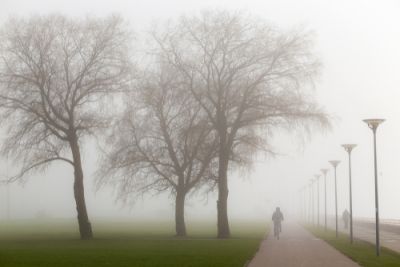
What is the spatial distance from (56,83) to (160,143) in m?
9.60

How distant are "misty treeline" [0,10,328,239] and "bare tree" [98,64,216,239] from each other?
11 centimetres

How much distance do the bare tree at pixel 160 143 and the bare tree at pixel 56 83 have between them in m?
2.53

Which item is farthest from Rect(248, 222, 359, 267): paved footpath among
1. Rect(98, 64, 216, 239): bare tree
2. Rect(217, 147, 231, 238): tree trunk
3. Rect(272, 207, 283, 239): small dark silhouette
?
Rect(98, 64, 216, 239): bare tree

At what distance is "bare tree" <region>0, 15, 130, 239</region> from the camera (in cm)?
3616

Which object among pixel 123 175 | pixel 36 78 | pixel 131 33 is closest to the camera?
pixel 36 78

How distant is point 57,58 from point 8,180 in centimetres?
747

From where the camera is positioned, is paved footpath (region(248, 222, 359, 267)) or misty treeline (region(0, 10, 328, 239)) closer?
paved footpath (region(248, 222, 359, 267))

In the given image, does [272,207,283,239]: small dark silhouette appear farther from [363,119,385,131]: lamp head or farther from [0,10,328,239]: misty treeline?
[363,119,385,131]: lamp head

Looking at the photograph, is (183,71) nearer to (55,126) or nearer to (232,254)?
(55,126)

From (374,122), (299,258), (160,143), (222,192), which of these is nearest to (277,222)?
(222,192)

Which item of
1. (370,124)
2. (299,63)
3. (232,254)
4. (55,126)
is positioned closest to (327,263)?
(232,254)

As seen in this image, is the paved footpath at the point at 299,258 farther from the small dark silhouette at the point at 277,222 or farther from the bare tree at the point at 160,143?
the bare tree at the point at 160,143

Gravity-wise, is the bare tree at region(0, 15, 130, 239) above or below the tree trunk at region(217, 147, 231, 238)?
above

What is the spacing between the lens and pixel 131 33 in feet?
127
